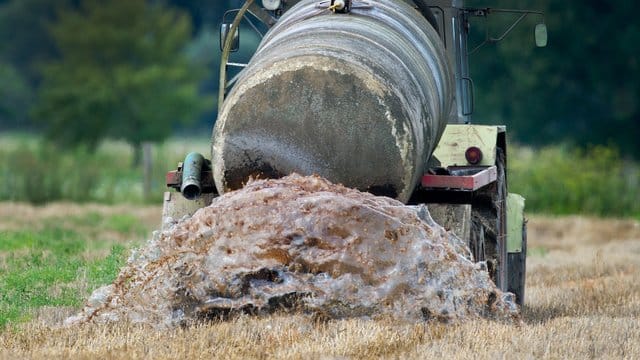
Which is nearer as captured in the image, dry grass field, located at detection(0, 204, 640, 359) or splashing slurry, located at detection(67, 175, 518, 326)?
dry grass field, located at detection(0, 204, 640, 359)

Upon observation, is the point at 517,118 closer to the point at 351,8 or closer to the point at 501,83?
the point at 501,83

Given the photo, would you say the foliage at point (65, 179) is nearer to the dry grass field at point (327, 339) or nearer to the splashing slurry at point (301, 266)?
the dry grass field at point (327, 339)

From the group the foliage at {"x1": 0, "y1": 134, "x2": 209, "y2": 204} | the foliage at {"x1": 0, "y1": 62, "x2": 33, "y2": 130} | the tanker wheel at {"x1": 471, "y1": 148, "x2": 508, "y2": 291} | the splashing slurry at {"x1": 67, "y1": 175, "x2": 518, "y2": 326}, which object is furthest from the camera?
the foliage at {"x1": 0, "y1": 62, "x2": 33, "y2": 130}

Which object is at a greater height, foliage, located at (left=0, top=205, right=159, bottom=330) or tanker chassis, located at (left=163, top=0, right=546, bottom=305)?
tanker chassis, located at (left=163, top=0, right=546, bottom=305)

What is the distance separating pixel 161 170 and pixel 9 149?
3.50 metres

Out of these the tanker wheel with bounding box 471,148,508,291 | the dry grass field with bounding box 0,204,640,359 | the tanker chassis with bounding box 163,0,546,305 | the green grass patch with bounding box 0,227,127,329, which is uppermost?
the tanker chassis with bounding box 163,0,546,305

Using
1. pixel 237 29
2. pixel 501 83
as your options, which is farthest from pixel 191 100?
pixel 237 29

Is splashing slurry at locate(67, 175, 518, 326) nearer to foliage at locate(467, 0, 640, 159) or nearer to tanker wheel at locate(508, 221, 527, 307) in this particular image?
tanker wheel at locate(508, 221, 527, 307)

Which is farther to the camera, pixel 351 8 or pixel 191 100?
pixel 191 100

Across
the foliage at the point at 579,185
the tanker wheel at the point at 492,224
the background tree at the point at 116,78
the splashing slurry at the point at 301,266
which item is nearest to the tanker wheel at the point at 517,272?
the tanker wheel at the point at 492,224

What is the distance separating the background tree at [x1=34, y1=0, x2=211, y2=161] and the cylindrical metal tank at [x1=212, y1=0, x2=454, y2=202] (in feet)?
101

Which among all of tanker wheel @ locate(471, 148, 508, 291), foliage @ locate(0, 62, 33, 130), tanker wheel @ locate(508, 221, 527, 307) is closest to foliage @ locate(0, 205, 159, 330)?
tanker wheel @ locate(471, 148, 508, 291)

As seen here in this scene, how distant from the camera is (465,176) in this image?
988cm

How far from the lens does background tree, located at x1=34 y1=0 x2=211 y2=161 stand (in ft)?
134
